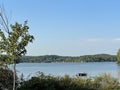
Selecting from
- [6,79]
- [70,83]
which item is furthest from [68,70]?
[6,79]

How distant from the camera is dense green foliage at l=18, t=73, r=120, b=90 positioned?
65.2ft

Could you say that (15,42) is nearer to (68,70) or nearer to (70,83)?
(70,83)

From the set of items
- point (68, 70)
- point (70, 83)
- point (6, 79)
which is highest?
point (68, 70)

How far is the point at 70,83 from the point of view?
20.4m

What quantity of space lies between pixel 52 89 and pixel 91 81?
8.55 ft

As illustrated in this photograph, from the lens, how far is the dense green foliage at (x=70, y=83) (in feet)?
65.2

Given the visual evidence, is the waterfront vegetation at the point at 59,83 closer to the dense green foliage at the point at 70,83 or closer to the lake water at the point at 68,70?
the dense green foliage at the point at 70,83

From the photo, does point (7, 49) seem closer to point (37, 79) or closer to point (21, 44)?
point (21, 44)

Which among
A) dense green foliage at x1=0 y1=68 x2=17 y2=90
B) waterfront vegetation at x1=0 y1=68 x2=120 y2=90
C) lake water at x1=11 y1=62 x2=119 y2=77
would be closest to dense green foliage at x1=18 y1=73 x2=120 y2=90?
waterfront vegetation at x1=0 y1=68 x2=120 y2=90

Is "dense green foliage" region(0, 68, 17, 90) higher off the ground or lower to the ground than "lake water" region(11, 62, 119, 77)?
lower

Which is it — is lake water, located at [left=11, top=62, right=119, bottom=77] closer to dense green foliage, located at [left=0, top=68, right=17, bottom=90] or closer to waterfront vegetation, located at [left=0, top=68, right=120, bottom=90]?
dense green foliage, located at [left=0, top=68, right=17, bottom=90]

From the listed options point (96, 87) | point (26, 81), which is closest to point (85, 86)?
point (96, 87)

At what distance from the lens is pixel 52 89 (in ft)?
63.8

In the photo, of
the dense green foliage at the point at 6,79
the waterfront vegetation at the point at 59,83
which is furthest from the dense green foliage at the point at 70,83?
the dense green foliage at the point at 6,79
